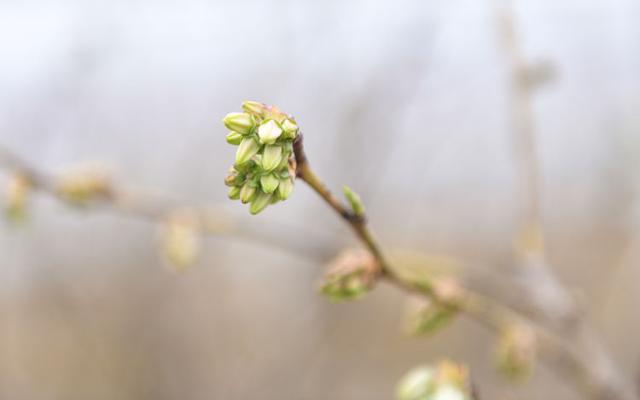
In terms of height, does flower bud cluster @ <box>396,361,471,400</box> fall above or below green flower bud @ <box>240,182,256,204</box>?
below

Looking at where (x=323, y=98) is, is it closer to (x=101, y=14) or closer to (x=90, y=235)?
(x=101, y=14)

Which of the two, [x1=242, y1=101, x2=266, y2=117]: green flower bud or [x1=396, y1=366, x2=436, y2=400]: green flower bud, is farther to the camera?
[x1=396, y1=366, x2=436, y2=400]: green flower bud

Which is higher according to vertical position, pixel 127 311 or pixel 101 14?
pixel 101 14

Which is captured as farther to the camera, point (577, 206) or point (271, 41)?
point (577, 206)

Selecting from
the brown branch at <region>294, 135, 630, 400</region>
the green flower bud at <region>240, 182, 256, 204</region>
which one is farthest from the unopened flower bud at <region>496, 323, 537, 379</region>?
the green flower bud at <region>240, 182, 256, 204</region>

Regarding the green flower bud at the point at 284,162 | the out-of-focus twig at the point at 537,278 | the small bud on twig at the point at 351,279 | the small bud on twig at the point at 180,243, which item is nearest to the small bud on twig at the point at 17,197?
the small bud on twig at the point at 180,243

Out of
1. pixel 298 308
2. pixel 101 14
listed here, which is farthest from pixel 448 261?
pixel 101 14

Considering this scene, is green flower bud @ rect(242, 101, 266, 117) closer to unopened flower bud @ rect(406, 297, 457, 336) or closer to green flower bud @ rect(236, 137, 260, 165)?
green flower bud @ rect(236, 137, 260, 165)
